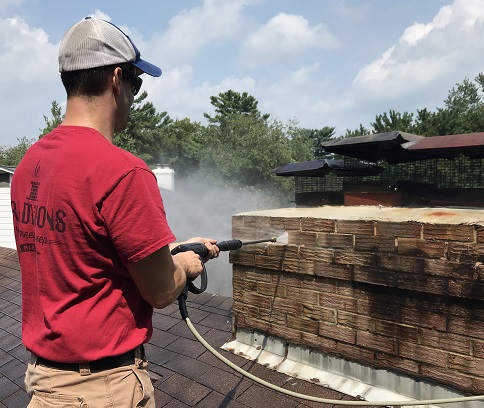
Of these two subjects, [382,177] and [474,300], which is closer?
[474,300]

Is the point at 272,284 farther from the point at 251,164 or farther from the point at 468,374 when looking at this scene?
the point at 251,164

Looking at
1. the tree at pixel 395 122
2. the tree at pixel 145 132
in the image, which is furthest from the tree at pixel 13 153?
the tree at pixel 395 122

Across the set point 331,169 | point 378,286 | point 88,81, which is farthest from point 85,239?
point 331,169

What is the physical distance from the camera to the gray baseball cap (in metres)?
1.50

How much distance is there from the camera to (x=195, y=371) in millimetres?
3010

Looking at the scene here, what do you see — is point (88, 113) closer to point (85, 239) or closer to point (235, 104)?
point (85, 239)

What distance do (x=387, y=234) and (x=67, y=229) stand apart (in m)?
1.72

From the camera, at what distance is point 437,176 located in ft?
12.0

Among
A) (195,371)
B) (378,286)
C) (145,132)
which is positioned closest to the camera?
(378,286)

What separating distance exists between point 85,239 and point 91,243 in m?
0.02

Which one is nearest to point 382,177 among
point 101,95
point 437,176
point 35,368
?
point 437,176

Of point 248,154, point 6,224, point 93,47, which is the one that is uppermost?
point 248,154

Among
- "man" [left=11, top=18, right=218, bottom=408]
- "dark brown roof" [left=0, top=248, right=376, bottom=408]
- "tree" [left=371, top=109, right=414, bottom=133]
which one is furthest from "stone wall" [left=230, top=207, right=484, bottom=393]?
"tree" [left=371, top=109, right=414, bottom=133]

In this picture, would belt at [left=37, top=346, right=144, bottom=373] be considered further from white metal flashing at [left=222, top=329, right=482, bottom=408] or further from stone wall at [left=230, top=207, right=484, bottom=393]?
white metal flashing at [left=222, top=329, right=482, bottom=408]
